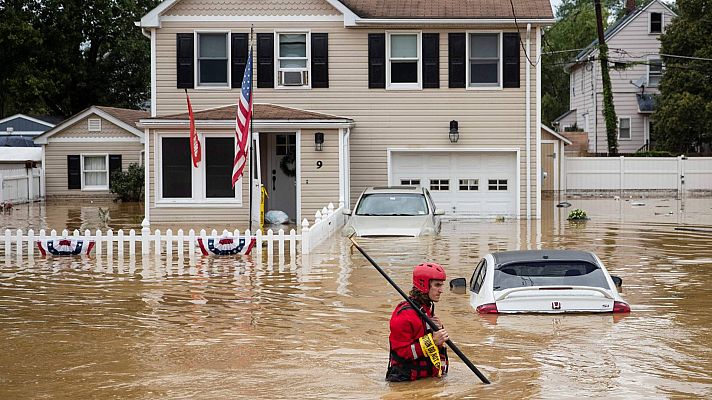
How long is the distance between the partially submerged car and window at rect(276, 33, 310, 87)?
6880mm

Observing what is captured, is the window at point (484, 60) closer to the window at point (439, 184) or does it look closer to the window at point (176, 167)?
the window at point (439, 184)

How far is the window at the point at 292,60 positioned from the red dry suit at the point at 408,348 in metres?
22.2

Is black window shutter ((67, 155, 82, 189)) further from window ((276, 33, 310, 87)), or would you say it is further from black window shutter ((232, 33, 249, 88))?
window ((276, 33, 310, 87))

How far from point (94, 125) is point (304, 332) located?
33101mm

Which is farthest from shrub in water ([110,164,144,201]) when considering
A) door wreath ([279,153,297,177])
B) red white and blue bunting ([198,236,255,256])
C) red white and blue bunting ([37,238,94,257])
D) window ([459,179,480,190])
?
red white and blue bunting ([198,236,255,256])

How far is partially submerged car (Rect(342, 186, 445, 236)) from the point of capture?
77.8 ft

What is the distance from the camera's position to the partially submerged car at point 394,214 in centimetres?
2370

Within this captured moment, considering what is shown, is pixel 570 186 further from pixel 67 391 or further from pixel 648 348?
pixel 67 391

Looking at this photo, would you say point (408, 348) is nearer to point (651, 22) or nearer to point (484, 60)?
point (484, 60)

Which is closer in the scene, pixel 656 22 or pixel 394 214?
pixel 394 214

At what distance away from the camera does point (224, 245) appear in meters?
22.2

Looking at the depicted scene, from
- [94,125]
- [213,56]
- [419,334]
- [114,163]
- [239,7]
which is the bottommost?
[419,334]

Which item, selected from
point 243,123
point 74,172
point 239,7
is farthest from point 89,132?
point 243,123

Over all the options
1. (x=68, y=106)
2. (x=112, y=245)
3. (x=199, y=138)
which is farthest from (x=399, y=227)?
(x=68, y=106)
